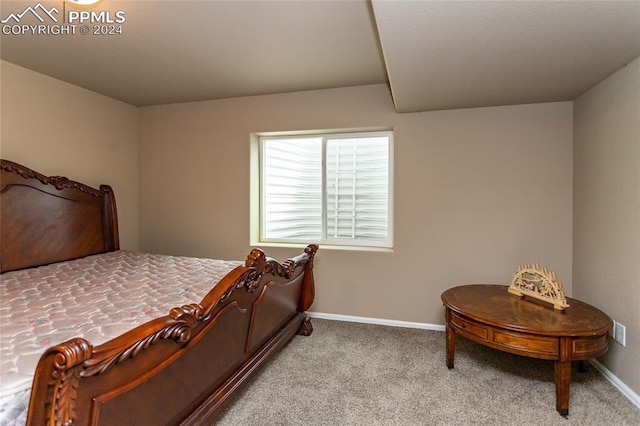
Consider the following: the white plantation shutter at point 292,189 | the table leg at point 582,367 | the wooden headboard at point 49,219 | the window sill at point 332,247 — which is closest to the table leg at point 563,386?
the table leg at point 582,367

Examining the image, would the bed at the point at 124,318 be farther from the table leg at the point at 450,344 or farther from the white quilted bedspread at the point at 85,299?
the table leg at the point at 450,344

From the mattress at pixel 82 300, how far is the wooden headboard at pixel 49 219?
17 centimetres

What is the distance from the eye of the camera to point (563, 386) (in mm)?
1838

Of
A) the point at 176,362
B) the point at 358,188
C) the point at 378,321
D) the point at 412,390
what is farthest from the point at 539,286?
the point at 176,362

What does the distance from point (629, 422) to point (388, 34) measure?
2.42 m

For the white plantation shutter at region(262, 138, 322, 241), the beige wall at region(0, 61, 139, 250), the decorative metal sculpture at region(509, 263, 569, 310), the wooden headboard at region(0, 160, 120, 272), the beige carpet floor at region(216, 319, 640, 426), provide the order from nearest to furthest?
the beige carpet floor at region(216, 319, 640, 426)
the decorative metal sculpture at region(509, 263, 569, 310)
the wooden headboard at region(0, 160, 120, 272)
the beige wall at region(0, 61, 139, 250)
the white plantation shutter at region(262, 138, 322, 241)

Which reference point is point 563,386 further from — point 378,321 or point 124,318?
point 124,318

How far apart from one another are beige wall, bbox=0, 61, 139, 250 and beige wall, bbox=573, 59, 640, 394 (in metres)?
4.42

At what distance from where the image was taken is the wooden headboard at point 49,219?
2576mm

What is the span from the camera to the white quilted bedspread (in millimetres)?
1270

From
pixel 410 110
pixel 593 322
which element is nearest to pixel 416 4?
pixel 410 110

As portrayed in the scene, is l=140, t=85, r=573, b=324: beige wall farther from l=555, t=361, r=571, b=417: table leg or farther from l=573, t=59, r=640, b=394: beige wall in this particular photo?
l=555, t=361, r=571, b=417: table leg

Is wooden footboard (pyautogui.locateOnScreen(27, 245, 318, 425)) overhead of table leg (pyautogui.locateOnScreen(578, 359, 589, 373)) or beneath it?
overhead

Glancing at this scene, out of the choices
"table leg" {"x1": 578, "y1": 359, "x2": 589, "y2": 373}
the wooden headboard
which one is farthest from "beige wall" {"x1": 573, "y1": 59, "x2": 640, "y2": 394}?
the wooden headboard
